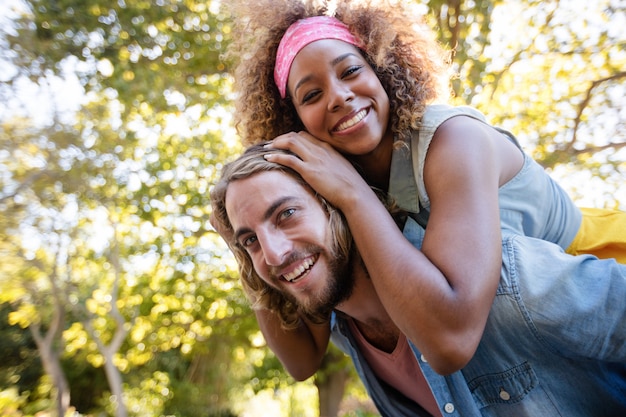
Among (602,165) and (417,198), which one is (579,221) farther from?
(602,165)

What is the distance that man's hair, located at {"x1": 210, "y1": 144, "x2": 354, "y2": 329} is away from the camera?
216 centimetres

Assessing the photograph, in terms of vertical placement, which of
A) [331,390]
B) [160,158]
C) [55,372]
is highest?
[160,158]

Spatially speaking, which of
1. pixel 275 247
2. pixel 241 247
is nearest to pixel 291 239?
pixel 275 247

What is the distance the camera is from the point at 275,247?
1.98 m

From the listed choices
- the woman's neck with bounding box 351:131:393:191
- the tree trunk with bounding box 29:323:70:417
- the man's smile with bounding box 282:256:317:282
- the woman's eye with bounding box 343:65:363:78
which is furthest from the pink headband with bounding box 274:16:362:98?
the tree trunk with bounding box 29:323:70:417

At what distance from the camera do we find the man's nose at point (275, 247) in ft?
6.45

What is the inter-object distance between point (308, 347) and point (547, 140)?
7.42 meters

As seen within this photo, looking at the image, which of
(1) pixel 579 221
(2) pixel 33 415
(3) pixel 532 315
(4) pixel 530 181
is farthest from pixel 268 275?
(2) pixel 33 415

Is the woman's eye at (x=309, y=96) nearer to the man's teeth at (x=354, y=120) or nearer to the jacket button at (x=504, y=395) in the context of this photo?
the man's teeth at (x=354, y=120)

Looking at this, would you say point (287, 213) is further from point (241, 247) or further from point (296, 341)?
point (296, 341)

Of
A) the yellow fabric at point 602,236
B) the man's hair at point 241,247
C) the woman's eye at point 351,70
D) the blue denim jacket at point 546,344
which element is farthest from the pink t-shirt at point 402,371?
the woman's eye at point 351,70

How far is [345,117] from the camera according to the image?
2154mm

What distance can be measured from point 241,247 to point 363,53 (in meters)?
1.05

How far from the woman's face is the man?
0.27m
